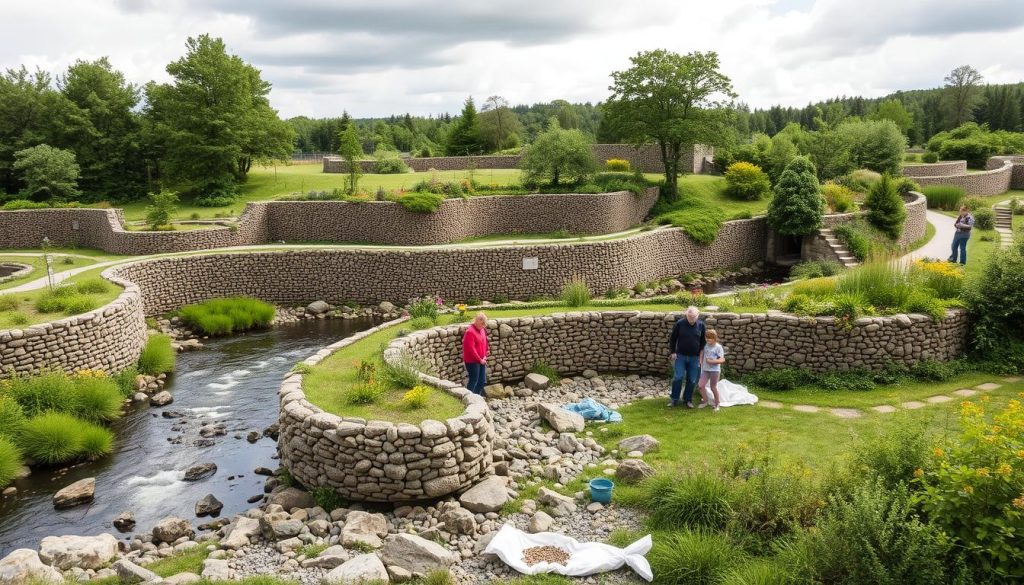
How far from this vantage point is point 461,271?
25.4 m

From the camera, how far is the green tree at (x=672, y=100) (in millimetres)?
32750

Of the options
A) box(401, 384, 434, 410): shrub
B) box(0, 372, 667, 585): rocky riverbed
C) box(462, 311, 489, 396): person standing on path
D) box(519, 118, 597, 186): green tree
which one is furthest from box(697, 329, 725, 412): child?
box(519, 118, 597, 186): green tree

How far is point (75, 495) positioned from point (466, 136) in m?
48.1

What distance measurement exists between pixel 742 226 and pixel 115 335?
2599 cm

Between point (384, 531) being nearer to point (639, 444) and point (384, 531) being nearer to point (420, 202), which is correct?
point (639, 444)

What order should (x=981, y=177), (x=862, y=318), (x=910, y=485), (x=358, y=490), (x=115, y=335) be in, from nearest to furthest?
(x=910, y=485) → (x=358, y=490) → (x=862, y=318) → (x=115, y=335) → (x=981, y=177)

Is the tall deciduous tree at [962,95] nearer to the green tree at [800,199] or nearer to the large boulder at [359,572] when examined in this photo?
the green tree at [800,199]

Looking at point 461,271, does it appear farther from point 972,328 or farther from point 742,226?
point 972,328

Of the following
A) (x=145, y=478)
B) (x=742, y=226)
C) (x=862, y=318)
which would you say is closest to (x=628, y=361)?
(x=862, y=318)

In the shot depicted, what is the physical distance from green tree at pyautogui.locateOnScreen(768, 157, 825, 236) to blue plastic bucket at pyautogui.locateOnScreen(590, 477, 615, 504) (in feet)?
76.5

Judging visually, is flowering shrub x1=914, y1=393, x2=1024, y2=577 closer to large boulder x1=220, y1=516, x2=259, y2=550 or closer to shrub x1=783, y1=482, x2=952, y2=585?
shrub x1=783, y1=482, x2=952, y2=585

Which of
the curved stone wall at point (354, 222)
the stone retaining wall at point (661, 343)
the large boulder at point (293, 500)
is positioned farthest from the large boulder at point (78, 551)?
the curved stone wall at point (354, 222)

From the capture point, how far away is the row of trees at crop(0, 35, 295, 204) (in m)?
34.5

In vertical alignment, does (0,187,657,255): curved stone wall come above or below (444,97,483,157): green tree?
below
